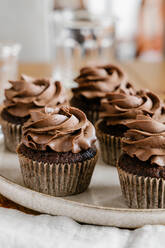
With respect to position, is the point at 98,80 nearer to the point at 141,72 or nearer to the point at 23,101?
the point at 23,101

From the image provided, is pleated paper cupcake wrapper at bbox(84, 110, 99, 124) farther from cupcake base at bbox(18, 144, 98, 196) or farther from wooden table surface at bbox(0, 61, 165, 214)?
wooden table surface at bbox(0, 61, 165, 214)

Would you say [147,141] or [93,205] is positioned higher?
[147,141]

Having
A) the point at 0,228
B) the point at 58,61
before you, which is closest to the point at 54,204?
the point at 0,228

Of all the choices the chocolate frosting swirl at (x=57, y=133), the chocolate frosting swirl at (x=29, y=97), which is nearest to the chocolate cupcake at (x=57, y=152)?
the chocolate frosting swirl at (x=57, y=133)

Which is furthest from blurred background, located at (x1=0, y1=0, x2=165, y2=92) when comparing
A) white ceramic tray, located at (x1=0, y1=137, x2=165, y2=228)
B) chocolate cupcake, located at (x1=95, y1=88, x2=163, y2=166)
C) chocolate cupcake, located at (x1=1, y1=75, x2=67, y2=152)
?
white ceramic tray, located at (x1=0, y1=137, x2=165, y2=228)

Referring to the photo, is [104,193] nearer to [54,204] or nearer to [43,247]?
[54,204]

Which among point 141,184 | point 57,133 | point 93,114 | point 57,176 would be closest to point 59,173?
point 57,176
